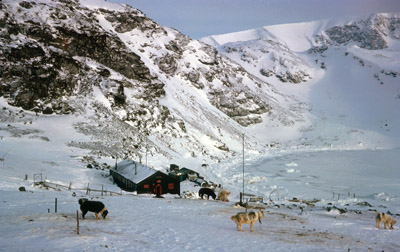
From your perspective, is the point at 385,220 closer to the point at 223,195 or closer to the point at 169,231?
the point at 169,231

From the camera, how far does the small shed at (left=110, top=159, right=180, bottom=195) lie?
44.3 m

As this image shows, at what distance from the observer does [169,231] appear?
1844cm

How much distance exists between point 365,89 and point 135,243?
206223 millimetres

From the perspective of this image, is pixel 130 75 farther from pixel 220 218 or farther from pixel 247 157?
pixel 220 218

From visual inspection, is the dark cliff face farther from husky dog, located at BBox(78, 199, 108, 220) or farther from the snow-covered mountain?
husky dog, located at BBox(78, 199, 108, 220)

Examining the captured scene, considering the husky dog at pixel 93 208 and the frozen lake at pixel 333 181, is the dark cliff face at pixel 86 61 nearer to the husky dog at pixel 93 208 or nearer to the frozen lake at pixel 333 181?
the frozen lake at pixel 333 181

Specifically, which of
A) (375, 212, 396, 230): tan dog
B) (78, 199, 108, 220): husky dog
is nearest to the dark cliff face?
(78, 199, 108, 220): husky dog

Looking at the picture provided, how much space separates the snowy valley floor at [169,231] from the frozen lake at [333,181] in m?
21.0

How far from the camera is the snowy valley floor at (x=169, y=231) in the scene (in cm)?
1467

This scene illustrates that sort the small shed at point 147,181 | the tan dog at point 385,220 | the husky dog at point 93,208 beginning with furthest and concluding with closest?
the small shed at point 147,181
the tan dog at point 385,220
the husky dog at point 93,208

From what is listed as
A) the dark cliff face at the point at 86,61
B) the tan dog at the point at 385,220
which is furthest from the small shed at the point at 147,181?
the dark cliff face at the point at 86,61

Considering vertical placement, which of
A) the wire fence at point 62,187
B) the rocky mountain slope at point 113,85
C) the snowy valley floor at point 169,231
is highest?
the rocky mountain slope at point 113,85

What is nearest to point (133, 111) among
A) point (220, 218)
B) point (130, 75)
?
point (130, 75)

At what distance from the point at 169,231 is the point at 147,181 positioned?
88.1ft
